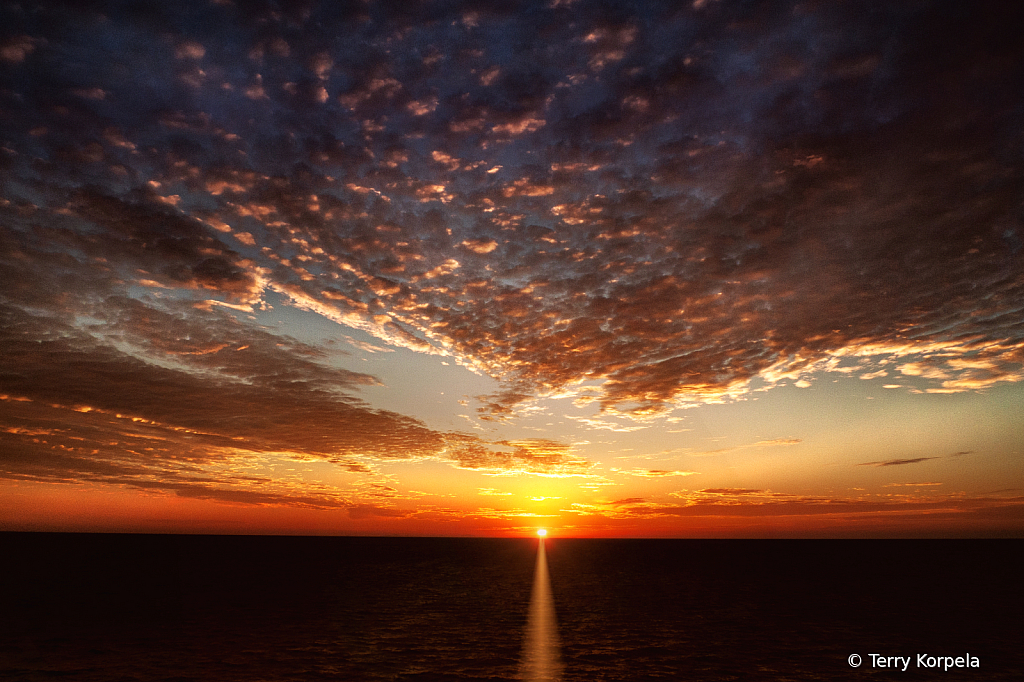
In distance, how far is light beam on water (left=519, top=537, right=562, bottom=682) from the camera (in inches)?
840

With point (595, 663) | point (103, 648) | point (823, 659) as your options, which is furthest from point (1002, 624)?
point (103, 648)

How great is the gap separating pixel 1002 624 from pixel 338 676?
42.5m

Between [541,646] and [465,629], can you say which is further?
[465,629]

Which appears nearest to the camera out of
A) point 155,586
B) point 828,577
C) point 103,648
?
point 103,648

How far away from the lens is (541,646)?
86.0 ft

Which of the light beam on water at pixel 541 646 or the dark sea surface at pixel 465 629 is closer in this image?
the light beam on water at pixel 541 646

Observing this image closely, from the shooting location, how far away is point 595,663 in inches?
906

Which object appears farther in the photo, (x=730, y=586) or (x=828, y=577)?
(x=828, y=577)

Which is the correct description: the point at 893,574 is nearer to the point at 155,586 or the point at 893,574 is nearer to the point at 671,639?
the point at 671,639

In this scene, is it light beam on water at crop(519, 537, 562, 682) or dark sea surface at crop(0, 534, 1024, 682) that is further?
dark sea surface at crop(0, 534, 1024, 682)

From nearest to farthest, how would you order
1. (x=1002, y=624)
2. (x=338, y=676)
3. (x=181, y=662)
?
(x=338, y=676)
(x=181, y=662)
(x=1002, y=624)

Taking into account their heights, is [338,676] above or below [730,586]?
above

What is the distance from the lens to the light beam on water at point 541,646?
21344 millimetres

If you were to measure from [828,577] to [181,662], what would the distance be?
77.5 meters
